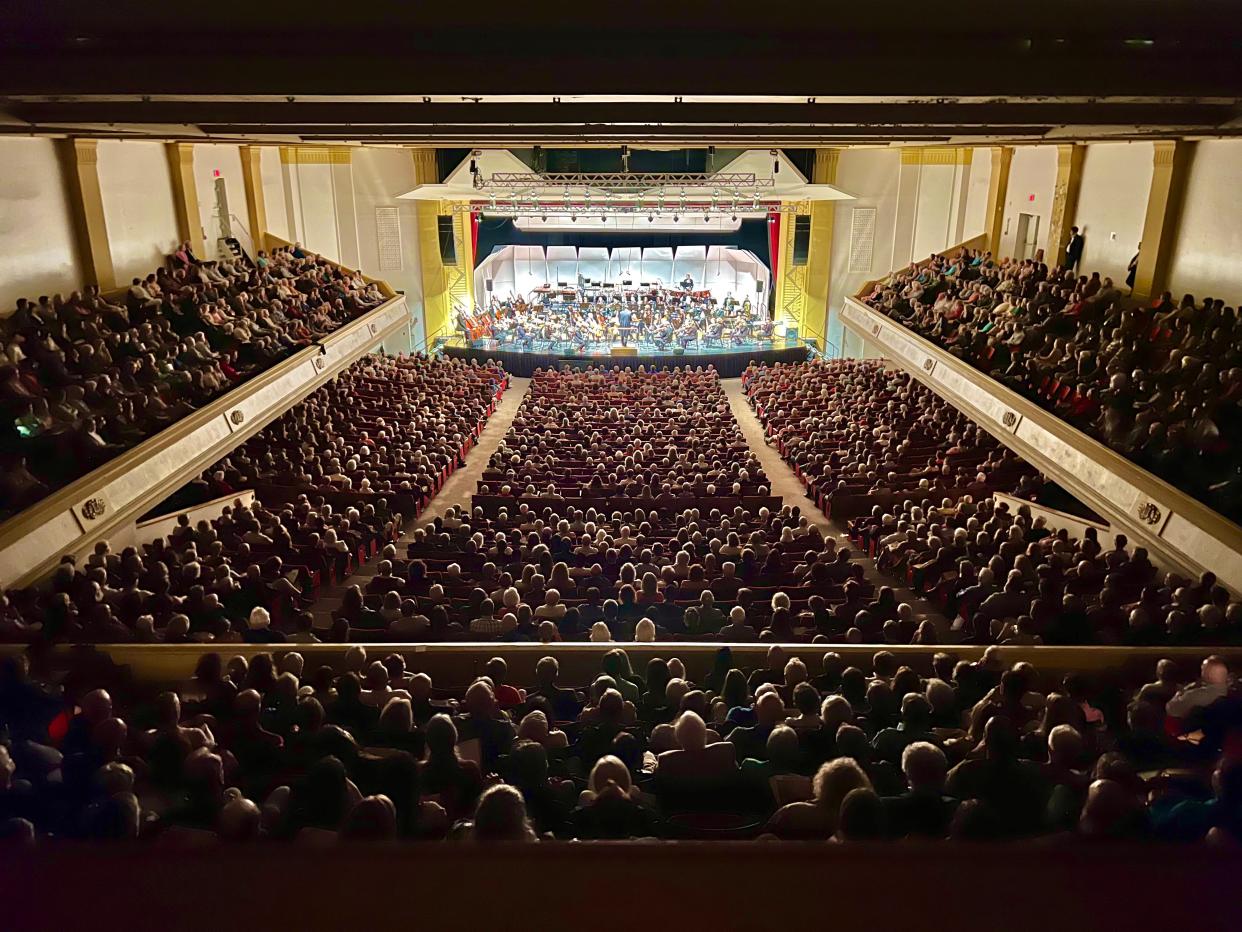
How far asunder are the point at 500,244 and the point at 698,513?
723 inches

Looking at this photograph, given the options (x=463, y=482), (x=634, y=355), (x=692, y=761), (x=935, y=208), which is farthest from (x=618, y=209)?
(x=692, y=761)

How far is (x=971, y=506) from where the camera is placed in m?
10.4

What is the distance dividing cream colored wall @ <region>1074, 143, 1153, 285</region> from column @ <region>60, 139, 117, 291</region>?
1651 centimetres

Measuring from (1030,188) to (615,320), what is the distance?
12.0 m

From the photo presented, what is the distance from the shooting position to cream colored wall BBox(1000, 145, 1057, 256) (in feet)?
52.7

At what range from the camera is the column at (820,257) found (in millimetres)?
24797

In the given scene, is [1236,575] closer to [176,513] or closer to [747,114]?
[747,114]

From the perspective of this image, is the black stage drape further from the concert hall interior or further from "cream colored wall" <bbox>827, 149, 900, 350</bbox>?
the concert hall interior

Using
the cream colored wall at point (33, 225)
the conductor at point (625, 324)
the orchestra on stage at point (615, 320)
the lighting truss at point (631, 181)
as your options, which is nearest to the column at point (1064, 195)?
the lighting truss at point (631, 181)

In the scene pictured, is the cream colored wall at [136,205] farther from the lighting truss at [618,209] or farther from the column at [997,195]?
the column at [997,195]

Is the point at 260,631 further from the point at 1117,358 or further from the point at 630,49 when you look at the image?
the point at 1117,358

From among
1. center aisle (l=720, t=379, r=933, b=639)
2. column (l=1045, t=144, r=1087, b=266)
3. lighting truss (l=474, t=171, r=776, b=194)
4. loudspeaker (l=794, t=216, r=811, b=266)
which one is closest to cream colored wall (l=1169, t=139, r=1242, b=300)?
column (l=1045, t=144, r=1087, b=266)

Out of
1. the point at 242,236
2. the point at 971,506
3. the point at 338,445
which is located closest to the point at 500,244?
the point at 242,236

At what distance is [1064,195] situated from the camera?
15.2 metres
